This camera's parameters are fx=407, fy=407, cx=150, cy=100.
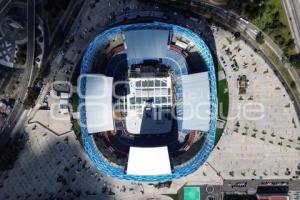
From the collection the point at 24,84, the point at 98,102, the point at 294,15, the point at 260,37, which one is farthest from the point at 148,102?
the point at 294,15

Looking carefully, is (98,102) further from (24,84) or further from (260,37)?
(260,37)

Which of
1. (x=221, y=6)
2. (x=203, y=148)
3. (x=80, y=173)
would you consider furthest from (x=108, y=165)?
(x=221, y=6)

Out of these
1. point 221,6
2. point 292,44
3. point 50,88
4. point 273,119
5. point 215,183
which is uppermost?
point 221,6

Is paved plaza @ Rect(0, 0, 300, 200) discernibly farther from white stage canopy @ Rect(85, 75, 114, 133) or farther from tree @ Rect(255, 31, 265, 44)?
white stage canopy @ Rect(85, 75, 114, 133)

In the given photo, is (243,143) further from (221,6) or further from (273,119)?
(221,6)

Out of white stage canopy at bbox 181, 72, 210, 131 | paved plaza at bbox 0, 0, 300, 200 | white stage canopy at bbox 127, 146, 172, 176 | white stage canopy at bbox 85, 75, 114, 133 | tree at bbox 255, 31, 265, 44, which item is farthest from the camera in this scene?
paved plaza at bbox 0, 0, 300, 200

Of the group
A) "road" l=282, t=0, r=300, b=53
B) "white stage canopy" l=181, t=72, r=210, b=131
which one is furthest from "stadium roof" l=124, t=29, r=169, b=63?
"road" l=282, t=0, r=300, b=53
